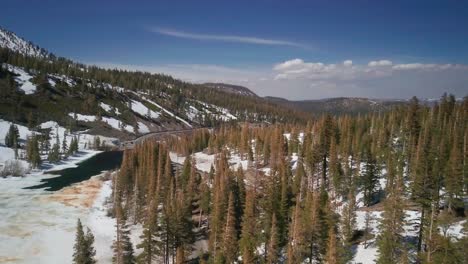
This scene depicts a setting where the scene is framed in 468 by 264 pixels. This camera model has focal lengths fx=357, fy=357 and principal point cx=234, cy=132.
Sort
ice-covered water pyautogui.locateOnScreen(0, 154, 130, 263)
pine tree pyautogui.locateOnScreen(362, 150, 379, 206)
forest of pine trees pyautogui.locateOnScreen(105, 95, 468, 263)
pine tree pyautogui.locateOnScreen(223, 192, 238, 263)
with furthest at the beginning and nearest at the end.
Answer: pine tree pyautogui.locateOnScreen(362, 150, 379, 206)
ice-covered water pyautogui.locateOnScreen(0, 154, 130, 263)
pine tree pyautogui.locateOnScreen(223, 192, 238, 263)
forest of pine trees pyautogui.locateOnScreen(105, 95, 468, 263)

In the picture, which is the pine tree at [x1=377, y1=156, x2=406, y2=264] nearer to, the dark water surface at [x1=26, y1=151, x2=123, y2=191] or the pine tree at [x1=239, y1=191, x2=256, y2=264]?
the pine tree at [x1=239, y1=191, x2=256, y2=264]

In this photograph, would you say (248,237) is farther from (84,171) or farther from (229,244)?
(84,171)

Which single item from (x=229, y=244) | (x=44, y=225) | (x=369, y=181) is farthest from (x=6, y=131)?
(x=369, y=181)

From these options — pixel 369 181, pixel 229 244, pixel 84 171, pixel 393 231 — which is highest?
pixel 369 181

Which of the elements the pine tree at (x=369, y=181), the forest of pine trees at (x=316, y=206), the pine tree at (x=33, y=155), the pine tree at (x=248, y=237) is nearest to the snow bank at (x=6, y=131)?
the pine tree at (x=33, y=155)

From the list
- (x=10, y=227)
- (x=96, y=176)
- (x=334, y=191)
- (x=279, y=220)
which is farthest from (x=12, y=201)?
(x=334, y=191)

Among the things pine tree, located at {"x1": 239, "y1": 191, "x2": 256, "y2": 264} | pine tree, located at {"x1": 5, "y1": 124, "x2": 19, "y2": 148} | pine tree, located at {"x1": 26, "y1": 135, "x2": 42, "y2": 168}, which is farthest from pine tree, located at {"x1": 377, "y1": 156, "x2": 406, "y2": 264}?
pine tree, located at {"x1": 5, "y1": 124, "x2": 19, "y2": 148}
